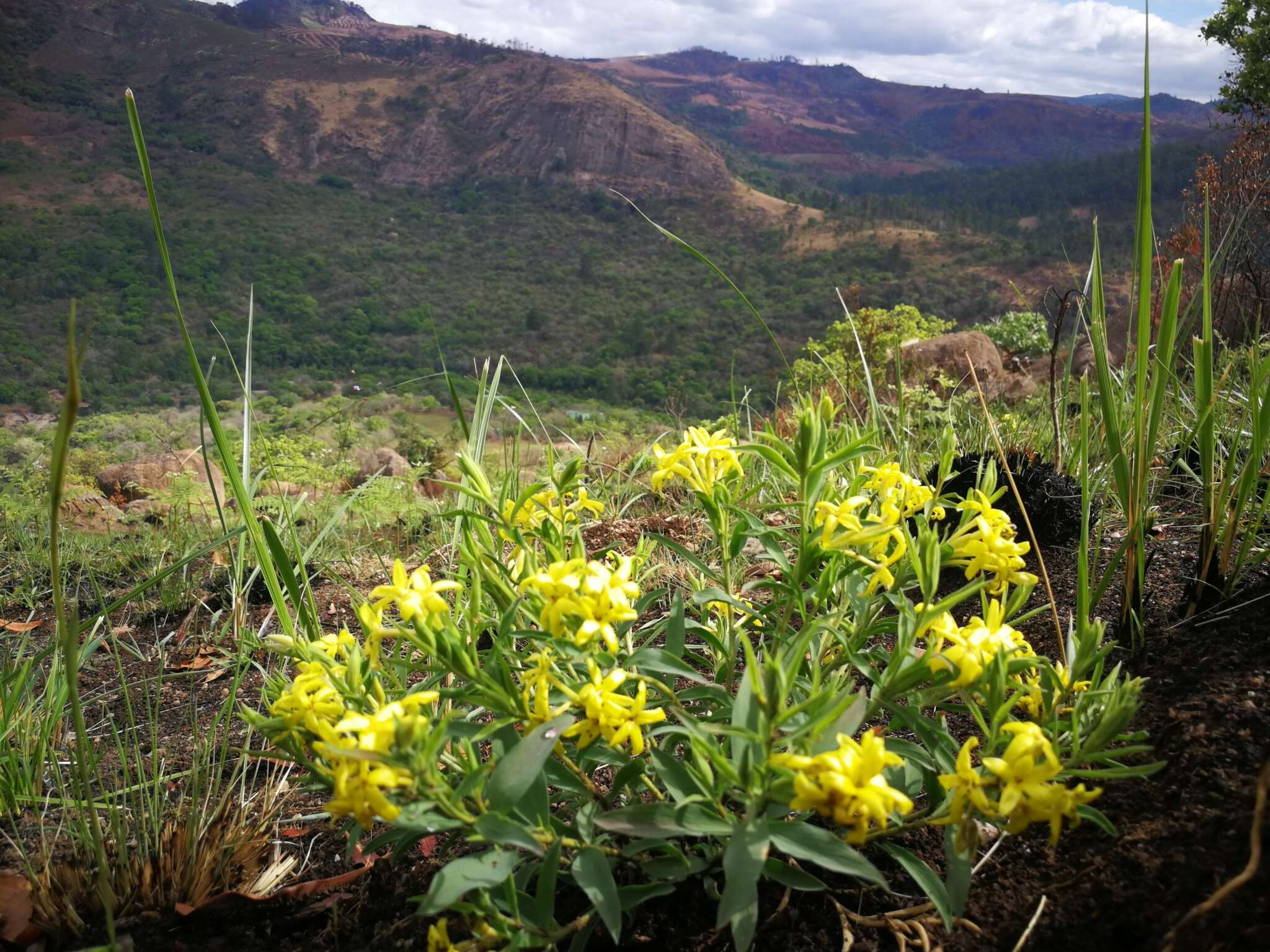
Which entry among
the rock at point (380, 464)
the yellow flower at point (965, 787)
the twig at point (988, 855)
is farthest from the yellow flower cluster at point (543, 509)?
the rock at point (380, 464)

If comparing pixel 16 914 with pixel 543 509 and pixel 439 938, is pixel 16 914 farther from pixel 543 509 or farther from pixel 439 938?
pixel 543 509

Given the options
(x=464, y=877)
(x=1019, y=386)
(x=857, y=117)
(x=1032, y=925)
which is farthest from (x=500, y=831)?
(x=857, y=117)

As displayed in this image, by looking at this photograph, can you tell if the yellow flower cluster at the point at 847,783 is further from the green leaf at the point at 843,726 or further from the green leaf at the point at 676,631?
the green leaf at the point at 676,631

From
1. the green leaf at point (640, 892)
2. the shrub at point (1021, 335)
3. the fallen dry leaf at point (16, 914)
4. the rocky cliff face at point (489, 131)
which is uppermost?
the rocky cliff face at point (489, 131)

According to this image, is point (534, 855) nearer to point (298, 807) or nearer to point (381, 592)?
point (381, 592)

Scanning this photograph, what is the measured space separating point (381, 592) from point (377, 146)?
63.1 m

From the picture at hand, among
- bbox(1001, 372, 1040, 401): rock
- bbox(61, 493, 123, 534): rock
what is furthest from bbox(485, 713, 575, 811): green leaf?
bbox(1001, 372, 1040, 401): rock

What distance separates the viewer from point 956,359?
23.5ft

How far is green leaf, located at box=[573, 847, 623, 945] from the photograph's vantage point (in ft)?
2.42

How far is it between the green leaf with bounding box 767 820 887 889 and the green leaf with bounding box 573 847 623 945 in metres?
0.16

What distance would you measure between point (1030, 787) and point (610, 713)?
393 mm

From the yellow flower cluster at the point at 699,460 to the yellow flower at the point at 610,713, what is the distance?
29 centimetres

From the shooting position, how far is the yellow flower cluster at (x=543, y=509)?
3.37ft

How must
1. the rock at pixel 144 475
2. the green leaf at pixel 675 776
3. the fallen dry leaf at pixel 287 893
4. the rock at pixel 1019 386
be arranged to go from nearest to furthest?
the green leaf at pixel 675 776 → the fallen dry leaf at pixel 287 893 → the rock at pixel 1019 386 → the rock at pixel 144 475
